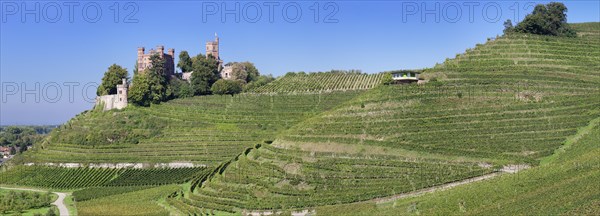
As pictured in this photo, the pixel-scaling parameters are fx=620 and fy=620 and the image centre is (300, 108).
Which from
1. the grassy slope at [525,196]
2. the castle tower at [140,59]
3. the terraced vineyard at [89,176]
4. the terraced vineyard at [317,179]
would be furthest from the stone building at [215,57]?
the grassy slope at [525,196]

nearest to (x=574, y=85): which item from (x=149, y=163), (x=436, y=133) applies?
(x=436, y=133)

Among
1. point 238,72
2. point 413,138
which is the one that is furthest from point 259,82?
point 413,138

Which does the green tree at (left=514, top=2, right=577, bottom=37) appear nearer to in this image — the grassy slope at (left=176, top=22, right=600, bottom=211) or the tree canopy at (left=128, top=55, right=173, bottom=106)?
the grassy slope at (left=176, top=22, right=600, bottom=211)

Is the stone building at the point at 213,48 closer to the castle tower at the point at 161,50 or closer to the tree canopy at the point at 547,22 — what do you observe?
the castle tower at the point at 161,50

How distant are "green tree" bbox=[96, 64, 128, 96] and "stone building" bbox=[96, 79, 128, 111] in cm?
195

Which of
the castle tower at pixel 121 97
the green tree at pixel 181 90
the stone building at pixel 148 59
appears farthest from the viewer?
the stone building at pixel 148 59

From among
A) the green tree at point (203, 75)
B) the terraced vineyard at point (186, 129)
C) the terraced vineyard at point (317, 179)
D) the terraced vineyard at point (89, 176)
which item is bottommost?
the terraced vineyard at point (89, 176)

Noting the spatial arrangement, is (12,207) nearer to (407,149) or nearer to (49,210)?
(49,210)

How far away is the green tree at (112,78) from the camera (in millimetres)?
79438

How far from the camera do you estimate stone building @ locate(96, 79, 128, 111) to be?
75.9 meters

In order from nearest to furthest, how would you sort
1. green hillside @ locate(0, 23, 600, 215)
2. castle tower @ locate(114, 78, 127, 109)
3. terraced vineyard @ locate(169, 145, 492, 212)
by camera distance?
green hillside @ locate(0, 23, 600, 215), terraced vineyard @ locate(169, 145, 492, 212), castle tower @ locate(114, 78, 127, 109)

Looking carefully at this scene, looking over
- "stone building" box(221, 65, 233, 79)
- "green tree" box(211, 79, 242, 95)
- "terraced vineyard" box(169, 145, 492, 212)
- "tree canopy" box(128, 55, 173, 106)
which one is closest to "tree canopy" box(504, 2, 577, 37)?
"terraced vineyard" box(169, 145, 492, 212)

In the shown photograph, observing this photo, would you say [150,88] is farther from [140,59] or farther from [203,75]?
[140,59]

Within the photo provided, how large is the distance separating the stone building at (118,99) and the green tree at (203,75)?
856cm
